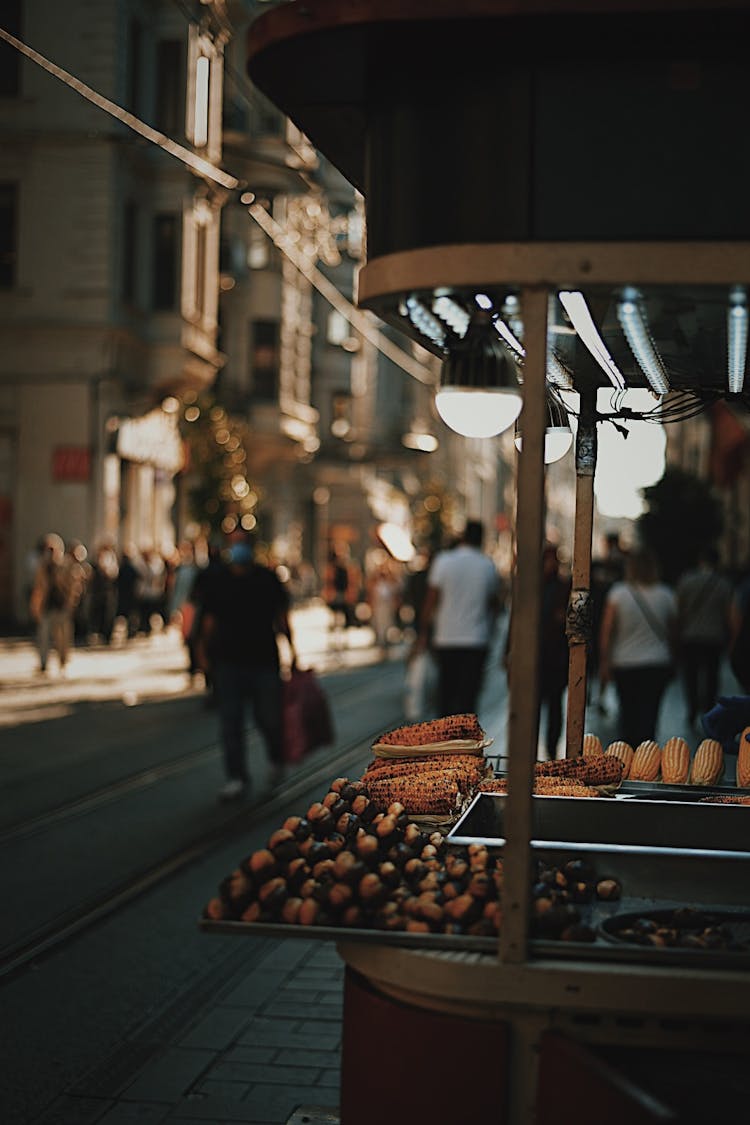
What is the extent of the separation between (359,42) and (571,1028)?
2.25m

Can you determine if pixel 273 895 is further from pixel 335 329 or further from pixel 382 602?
pixel 335 329

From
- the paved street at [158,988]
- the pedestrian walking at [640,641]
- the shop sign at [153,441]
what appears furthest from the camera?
the shop sign at [153,441]

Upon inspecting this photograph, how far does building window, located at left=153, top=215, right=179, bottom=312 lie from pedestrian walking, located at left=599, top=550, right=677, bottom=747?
2632 cm

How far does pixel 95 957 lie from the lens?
24.0 ft

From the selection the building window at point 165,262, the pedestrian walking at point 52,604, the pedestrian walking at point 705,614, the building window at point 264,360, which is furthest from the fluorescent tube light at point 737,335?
the building window at point 264,360

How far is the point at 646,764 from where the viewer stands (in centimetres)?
573

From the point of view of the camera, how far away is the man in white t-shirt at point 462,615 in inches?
512

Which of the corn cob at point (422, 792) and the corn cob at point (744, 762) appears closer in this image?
the corn cob at point (422, 792)

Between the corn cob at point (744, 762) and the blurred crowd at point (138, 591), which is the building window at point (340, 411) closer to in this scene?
the blurred crowd at point (138, 591)

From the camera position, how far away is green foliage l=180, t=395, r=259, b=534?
129 feet

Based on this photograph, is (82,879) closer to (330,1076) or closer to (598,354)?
(330,1076)

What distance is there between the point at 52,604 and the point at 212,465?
15724 mm

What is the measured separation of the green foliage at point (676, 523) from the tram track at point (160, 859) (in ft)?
42.0

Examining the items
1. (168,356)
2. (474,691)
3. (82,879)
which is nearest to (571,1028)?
A: (82,879)
